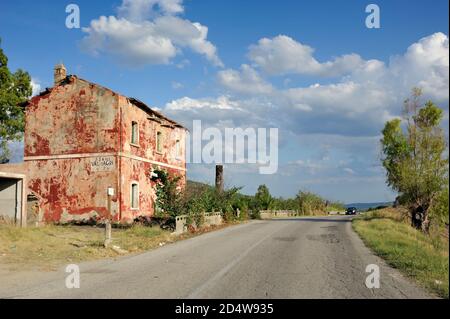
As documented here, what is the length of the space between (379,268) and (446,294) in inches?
129

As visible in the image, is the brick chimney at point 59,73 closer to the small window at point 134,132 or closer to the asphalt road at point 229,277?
the small window at point 134,132

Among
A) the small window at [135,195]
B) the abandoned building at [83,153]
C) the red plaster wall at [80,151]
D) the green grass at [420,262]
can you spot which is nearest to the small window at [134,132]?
the abandoned building at [83,153]

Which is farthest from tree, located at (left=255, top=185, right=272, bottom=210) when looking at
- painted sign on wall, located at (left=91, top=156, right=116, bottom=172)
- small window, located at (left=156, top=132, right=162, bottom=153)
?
painted sign on wall, located at (left=91, top=156, right=116, bottom=172)

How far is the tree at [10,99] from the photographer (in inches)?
1436

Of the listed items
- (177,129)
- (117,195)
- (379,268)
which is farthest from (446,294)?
(177,129)

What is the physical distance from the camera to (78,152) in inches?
1070

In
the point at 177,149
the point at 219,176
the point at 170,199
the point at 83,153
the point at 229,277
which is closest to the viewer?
the point at 229,277

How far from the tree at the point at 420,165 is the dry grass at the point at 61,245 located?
17574 millimetres

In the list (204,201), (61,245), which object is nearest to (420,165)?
(204,201)

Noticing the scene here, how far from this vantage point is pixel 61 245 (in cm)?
1630

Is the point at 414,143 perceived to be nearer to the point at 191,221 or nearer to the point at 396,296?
the point at 191,221

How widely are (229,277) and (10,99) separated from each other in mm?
32179

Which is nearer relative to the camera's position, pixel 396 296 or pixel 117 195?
pixel 396 296

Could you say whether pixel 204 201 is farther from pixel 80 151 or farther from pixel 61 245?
pixel 61 245
